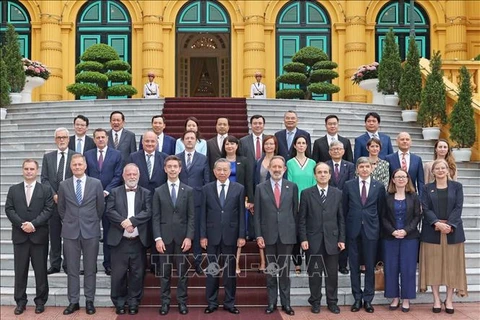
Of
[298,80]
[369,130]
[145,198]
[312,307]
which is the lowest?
[312,307]

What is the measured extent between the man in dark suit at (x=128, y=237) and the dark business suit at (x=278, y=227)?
1.38m

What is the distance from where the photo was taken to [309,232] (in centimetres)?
814

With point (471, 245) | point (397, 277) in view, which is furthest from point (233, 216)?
point (471, 245)

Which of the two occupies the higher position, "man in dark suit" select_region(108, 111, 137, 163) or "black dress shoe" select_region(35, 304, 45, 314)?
"man in dark suit" select_region(108, 111, 137, 163)

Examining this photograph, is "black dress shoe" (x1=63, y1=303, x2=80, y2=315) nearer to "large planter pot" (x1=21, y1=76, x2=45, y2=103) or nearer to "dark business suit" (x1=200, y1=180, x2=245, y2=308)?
"dark business suit" (x1=200, y1=180, x2=245, y2=308)

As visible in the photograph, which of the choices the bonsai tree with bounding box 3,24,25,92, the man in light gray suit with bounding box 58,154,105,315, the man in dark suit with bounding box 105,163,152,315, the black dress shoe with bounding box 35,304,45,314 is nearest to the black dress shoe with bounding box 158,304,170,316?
the man in dark suit with bounding box 105,163,152,315

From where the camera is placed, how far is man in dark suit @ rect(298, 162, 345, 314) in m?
8.09

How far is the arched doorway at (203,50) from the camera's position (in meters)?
23.5

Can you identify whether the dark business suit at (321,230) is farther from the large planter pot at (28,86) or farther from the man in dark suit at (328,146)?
the large planter pot at (28,86)

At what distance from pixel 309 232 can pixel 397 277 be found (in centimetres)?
128

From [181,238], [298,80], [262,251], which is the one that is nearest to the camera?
[181,238]

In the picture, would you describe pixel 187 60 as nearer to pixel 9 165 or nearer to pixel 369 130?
pixel 9 165

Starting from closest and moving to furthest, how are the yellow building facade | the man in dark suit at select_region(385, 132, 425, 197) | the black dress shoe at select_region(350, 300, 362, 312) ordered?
the black dress shoe at select_region(350, 300, 362, 312) → the man in dark suit at select_region(385, 132, 425, 197) → the yellow building facade

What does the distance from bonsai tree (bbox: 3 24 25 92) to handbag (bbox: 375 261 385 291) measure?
11517 mm
